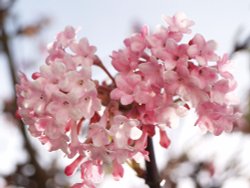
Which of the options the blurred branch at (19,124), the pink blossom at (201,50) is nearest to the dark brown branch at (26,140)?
the blurred branch at (19,124)

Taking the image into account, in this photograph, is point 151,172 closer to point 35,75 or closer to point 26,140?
point 35,75

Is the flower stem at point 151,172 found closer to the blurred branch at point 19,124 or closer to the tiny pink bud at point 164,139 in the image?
the tiny pink bud at point 164,139

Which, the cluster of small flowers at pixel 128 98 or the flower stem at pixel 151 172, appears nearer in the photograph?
the cluster of small flowers at pixel 128 98

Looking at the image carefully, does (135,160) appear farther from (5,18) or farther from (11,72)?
(5,18)

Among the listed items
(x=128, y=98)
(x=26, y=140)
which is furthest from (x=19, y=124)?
(x=128, y=98)

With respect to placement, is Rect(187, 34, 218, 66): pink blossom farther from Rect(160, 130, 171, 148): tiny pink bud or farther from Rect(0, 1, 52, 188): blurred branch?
Rect(0, 1, 52, 188): blurred branch


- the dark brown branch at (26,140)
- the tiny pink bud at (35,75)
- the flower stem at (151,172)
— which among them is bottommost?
the dark brown branch at (26,140)

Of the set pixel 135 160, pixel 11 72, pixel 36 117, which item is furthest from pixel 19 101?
pixel 11 72
